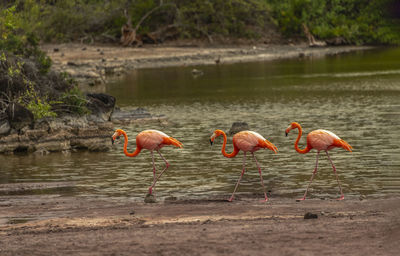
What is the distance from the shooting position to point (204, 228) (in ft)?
31.5

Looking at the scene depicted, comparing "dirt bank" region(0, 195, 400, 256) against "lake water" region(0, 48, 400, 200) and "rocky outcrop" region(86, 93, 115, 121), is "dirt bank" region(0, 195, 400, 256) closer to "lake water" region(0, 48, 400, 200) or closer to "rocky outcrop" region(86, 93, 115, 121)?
"lake water" region(0, 48, 400, 200)

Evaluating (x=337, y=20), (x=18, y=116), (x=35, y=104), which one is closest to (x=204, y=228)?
(x=18, y=116)

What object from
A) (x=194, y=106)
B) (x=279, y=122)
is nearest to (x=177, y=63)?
(x=194, y=106)

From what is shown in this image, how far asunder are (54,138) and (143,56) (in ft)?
108

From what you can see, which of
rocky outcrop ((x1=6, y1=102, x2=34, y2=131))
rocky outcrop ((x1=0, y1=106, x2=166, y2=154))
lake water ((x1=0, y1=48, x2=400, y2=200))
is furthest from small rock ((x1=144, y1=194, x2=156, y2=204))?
rocky outcrop ((x1=6, y1=102, x2=34, y2=131))

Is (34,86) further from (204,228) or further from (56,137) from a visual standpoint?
(204,228)

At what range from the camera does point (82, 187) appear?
47.4 feet

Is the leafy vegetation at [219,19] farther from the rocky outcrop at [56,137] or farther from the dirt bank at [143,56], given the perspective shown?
the rocky outcrop at [56,137]

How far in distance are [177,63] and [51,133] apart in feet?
104

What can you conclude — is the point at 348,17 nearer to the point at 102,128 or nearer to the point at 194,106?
the point at 194,106

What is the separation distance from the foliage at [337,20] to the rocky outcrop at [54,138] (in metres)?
46.3

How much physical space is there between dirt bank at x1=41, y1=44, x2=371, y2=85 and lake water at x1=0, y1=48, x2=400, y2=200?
108 inches

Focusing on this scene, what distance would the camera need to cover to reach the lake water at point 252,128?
46.7 feet

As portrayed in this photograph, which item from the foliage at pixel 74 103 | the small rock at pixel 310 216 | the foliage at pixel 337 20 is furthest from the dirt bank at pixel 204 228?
the foliage at pixel 337 20
